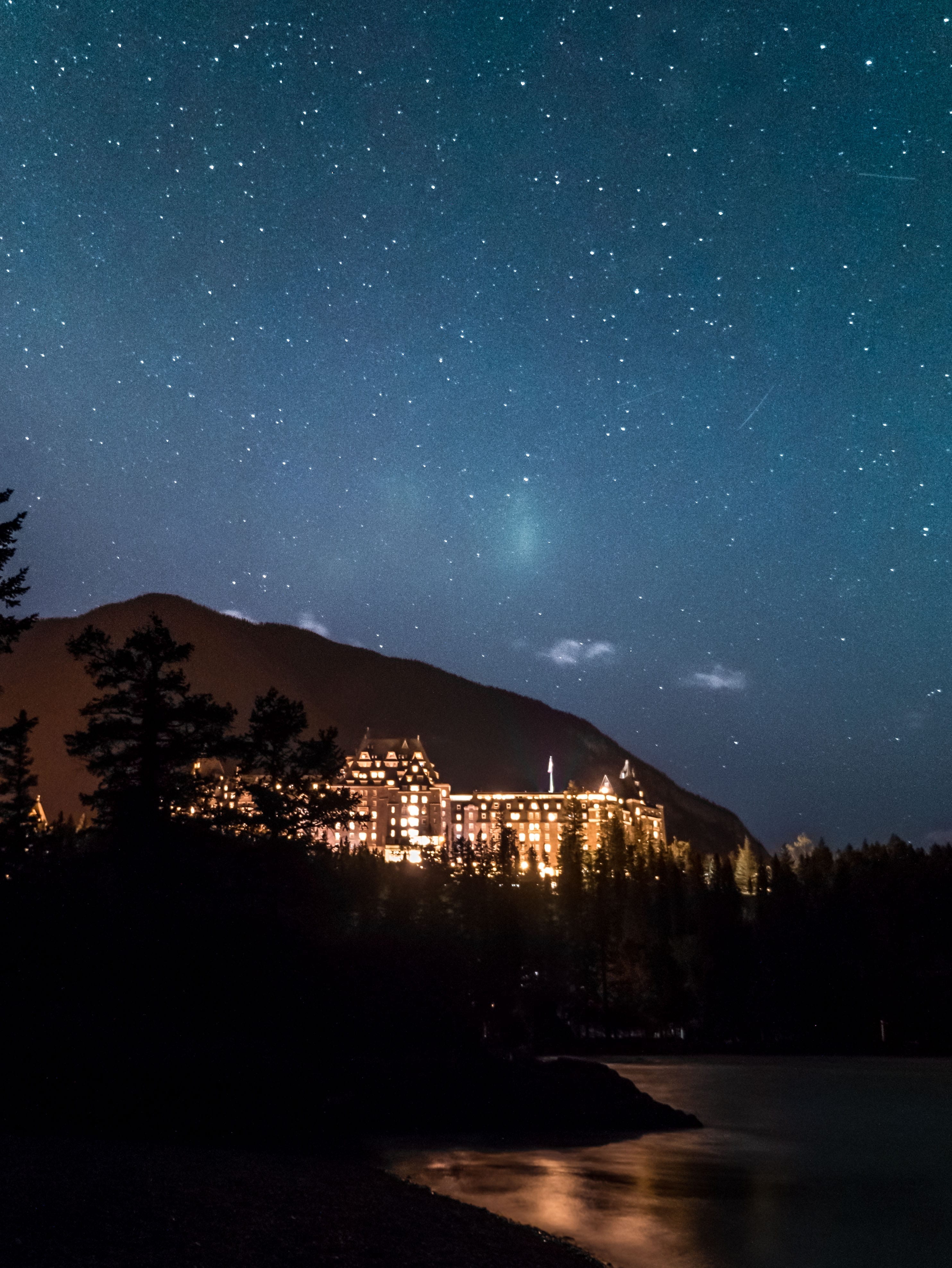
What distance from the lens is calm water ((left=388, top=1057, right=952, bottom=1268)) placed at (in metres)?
21.5

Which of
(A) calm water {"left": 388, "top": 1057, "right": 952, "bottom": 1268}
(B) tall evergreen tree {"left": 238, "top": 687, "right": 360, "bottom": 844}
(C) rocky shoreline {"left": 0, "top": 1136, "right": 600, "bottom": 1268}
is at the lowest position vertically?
(A) calm water {"left": 388, "top": 1057, "right": 952, "bottom": 1268}

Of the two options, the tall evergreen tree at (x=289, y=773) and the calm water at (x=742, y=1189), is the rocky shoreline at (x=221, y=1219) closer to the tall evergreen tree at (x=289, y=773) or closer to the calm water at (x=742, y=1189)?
the calm water at (x=742, y=1189)

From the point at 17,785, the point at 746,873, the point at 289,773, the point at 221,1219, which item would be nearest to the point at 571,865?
the point at 746,873

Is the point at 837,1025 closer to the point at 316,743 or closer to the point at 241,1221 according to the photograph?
the point at 316,743

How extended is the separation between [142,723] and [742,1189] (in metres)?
29.6

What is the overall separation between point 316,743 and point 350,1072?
753 inches

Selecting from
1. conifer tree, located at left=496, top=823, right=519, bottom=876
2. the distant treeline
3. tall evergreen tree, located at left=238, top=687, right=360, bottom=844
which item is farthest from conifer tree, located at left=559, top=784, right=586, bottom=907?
tall evergreen tree, located at left=238, top=687, right=360, bottom=844

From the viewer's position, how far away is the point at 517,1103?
39219 mm

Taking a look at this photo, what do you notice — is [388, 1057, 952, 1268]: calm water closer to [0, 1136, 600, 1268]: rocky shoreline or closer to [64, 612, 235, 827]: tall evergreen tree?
[0, 1136, 600, 1268]: rocky shoreline

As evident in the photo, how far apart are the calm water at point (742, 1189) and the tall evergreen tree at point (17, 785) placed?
1806 cm

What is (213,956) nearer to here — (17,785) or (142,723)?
(142,723)

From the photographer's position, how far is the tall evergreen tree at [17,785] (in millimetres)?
38875

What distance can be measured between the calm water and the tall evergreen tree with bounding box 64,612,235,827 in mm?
20235

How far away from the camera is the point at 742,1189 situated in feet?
93.0
